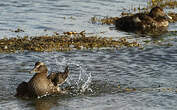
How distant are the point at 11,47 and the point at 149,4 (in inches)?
458

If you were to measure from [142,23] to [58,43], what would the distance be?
5.32 m

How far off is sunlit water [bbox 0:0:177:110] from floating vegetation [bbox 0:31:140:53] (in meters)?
0.45

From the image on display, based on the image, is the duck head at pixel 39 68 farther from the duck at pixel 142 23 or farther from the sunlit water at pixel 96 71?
the duck at pixel 142 23

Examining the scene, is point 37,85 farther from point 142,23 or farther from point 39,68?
point 142,23

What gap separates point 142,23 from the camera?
2003 centimetres

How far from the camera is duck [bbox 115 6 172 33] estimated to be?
19.7 metres

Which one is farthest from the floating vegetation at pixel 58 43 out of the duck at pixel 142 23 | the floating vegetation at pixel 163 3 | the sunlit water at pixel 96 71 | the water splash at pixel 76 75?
the floating vegetation at pixel 163 3

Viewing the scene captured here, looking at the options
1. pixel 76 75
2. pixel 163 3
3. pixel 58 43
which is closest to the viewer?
pixel 76 75

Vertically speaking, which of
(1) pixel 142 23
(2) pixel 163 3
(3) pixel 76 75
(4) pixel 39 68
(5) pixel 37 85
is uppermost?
(2) pixel 163 3

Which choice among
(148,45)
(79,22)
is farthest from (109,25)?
(148,45)

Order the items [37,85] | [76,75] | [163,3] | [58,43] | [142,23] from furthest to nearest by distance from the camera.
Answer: [163,3], [142,23], [58,43], [76,75], [37,85]

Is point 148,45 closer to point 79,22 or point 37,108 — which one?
point 79,22

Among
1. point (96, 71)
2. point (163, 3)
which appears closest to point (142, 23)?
point (163, 3)

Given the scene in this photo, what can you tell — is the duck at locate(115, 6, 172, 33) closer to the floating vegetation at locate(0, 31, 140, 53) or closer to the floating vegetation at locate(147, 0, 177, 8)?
the floating vegetation at locate(0, 31, 140, 53)
